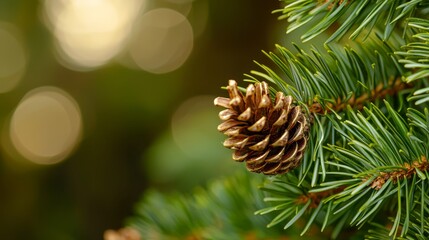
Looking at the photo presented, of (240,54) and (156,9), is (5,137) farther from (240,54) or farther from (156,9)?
(240,54)

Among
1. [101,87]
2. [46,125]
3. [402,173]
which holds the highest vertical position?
[46,125]

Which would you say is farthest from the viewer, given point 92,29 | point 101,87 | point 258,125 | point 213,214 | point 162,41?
point 162,41

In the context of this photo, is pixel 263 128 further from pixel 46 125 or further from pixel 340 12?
pixel 46 125

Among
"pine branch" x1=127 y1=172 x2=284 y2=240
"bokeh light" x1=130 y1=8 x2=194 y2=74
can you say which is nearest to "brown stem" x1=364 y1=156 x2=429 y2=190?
"pine branch" x1=127 y1=172 x2=284 y2=240

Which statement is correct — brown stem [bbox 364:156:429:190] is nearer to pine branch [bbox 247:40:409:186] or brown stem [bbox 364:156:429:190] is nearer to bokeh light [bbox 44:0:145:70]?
pine branch [bbox 247:40:409:186]

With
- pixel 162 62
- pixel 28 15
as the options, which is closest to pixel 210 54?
pixel 162 62

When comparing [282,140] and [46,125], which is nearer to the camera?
[282,140]

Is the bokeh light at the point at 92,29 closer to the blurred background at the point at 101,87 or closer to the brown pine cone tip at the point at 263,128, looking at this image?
the blurred background at the point at 101,87

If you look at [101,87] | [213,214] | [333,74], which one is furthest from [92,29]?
[333,74]
